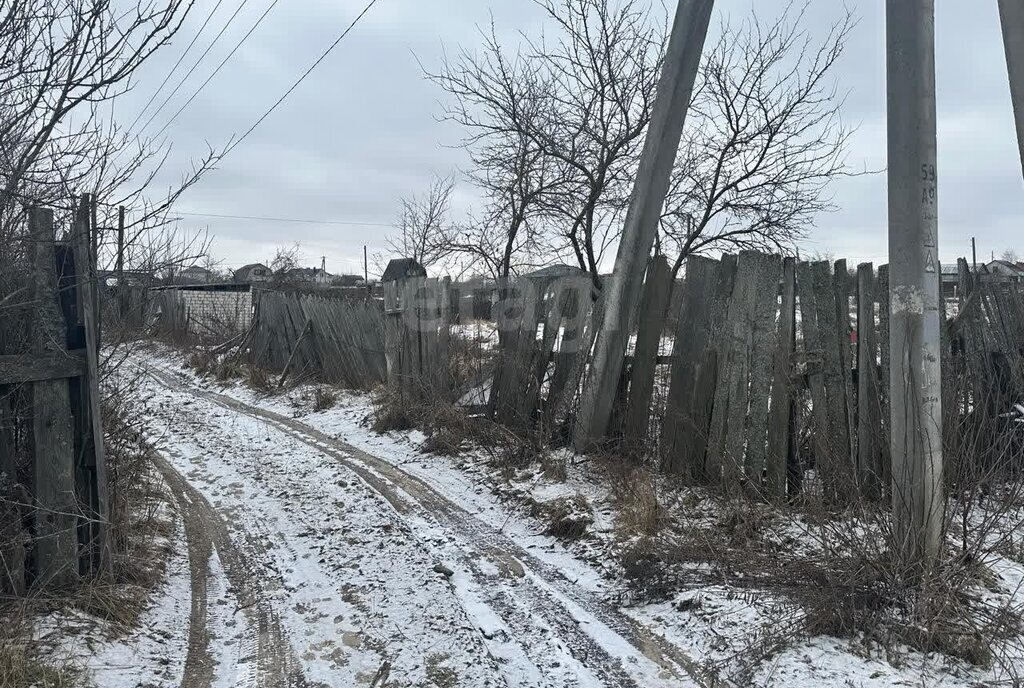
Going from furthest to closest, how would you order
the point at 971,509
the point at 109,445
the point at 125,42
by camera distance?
the point at 109,445
the point at 971,509
the point at 125,42

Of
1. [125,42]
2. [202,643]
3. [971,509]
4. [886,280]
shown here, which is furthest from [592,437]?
[125,42]

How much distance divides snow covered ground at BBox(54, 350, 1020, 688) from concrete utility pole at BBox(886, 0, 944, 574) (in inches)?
40.6

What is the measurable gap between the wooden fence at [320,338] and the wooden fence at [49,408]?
7.95m

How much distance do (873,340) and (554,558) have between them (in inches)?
107

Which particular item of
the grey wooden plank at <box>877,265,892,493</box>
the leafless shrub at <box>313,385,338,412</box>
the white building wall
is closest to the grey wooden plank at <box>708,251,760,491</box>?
the grey wooden plank at <box>877,265,892,493</box>

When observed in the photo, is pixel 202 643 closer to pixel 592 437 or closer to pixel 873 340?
pixel 592 437

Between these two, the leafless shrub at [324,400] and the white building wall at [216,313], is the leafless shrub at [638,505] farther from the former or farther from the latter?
the white building wall at [216,313]

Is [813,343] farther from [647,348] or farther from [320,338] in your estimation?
[320,338]

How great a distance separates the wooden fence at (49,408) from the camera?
3.85 metres

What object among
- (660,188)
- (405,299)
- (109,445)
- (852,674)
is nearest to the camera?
(852,674)

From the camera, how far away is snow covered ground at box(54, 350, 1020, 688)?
3.46 m

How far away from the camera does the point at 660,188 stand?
21.0 ft

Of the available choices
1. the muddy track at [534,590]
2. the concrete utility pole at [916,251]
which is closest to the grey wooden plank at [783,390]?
the concrete utility pole at [916,251]

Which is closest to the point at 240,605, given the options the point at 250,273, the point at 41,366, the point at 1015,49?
the point at 41,366
